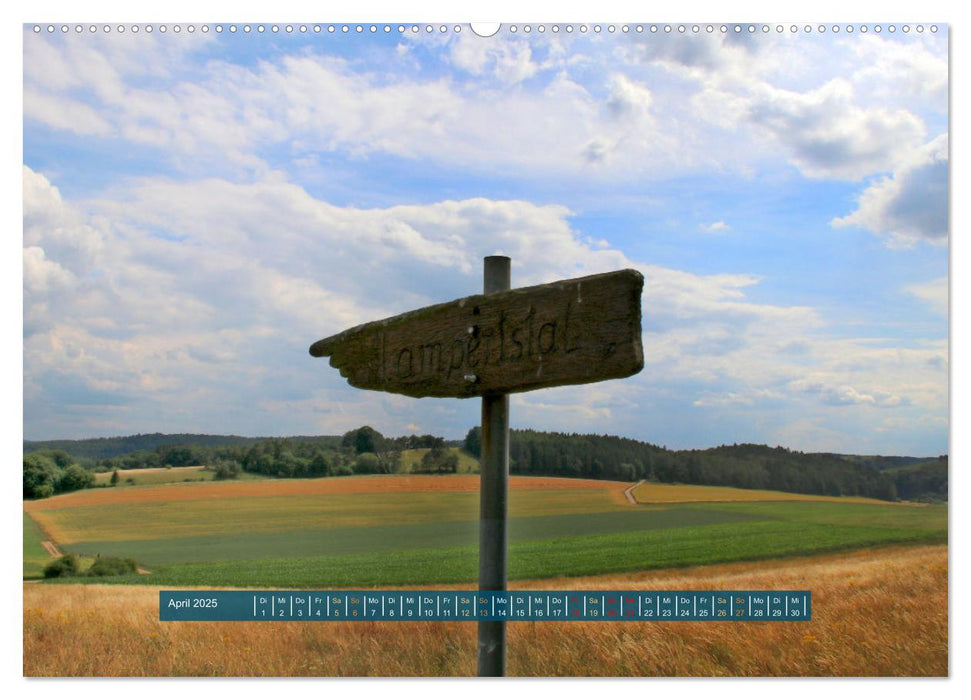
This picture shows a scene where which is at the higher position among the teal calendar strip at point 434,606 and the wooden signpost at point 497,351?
the wooden signpost at point 497,351

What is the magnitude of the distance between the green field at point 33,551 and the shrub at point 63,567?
0.08 m

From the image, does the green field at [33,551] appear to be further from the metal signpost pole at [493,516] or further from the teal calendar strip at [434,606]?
the metal signpost pole at [493,516]

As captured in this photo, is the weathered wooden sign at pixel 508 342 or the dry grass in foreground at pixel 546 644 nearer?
the weathered wooden sign at pixel 508 342

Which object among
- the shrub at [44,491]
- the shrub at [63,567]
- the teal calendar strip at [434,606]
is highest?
the shrub at [44,491]

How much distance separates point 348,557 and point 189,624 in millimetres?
1833

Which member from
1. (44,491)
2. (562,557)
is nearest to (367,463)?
(562,557)

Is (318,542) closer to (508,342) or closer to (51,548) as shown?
(51,548)

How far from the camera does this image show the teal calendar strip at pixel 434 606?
3.99 metres

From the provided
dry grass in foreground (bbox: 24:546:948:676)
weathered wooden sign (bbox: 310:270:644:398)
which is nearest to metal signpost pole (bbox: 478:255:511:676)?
weathered wooden sign (bbox: 310:270:644:398)

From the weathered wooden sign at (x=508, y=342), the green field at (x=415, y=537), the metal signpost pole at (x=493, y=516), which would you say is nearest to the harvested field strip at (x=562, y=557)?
the green field at (x=415, y=537)

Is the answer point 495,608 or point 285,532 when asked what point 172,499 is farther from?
point 495,608

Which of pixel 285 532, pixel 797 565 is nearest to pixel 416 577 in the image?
pixel 285 532

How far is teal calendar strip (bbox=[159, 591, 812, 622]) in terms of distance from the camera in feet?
13.1

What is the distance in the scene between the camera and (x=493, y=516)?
10.6ft
